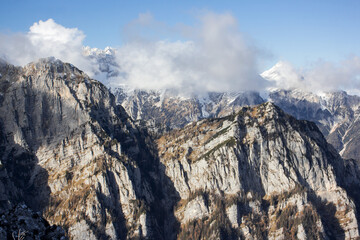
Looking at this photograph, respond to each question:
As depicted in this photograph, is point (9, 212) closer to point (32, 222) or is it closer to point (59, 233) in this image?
point (32, 222)

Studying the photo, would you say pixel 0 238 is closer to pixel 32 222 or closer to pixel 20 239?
pixel 20 239

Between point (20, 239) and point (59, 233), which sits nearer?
point (20, 239)

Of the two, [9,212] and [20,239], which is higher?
[9,212]

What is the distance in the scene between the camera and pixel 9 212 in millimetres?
65688

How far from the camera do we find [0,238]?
192 feet

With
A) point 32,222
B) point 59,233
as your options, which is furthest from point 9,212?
point 59,233

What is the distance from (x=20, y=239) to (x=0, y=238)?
2694 millimetres

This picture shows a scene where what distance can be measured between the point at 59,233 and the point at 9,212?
847 cm

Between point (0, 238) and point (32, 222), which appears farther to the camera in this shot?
point (32, 222)

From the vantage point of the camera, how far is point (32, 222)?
65.6 meters

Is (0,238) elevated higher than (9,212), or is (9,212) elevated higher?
(9,212)

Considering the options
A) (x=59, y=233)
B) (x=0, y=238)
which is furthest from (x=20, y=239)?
(x=59, y=233)

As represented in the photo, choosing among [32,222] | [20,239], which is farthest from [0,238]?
[32,222]

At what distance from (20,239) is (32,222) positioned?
18.9 ft
